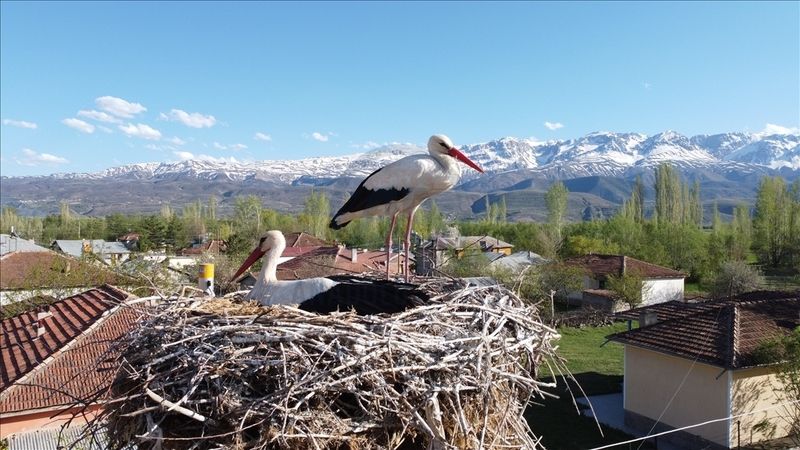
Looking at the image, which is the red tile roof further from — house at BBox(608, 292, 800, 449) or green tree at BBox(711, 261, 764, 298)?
green tree at BBox(711, 261, 764, 298)

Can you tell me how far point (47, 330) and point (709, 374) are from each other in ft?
54.1

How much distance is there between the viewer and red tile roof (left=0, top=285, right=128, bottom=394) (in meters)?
12.1

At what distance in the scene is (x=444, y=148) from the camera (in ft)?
18.3

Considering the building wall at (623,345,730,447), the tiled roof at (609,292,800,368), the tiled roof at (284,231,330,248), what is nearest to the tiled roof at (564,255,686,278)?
the tiled roof at (609,292,800,368)

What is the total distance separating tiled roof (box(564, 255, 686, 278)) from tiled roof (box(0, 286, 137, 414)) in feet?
107

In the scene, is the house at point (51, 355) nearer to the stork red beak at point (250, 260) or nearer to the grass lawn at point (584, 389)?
the stork red beak at point (250, 260)

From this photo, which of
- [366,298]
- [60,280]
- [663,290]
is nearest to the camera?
[366,298]

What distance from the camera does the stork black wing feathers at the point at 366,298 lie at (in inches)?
179

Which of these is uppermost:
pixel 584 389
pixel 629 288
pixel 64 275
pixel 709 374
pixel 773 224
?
pixel 773 224

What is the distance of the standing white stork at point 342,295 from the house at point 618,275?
114ft

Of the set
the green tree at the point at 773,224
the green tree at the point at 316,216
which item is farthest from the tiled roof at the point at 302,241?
the green tree at the point at 773,224

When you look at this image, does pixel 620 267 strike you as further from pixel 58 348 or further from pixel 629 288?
pixel 58 348

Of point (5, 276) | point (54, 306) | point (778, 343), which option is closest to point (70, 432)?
point (54, 306)

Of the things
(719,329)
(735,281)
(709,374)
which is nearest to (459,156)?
(709,374)
